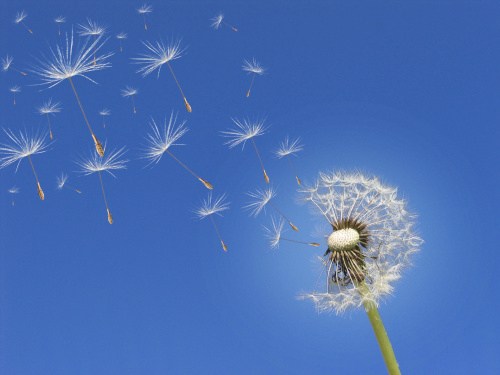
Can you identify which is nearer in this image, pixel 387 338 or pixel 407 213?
pixel 387 338

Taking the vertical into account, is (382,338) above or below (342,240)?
below

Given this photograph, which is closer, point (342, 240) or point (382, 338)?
point (382, 338)

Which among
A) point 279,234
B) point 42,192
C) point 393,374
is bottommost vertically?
point 393,374

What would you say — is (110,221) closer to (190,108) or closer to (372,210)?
(190,108)

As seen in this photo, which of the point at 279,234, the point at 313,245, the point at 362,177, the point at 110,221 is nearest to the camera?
the point at 110,221

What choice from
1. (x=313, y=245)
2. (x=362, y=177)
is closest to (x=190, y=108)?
(x=313, y=245)
